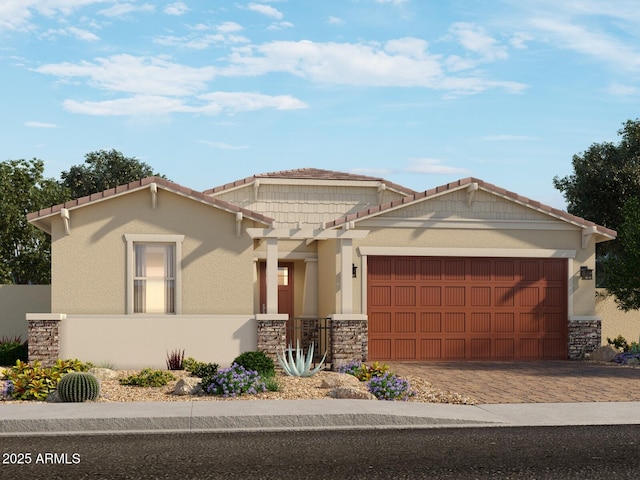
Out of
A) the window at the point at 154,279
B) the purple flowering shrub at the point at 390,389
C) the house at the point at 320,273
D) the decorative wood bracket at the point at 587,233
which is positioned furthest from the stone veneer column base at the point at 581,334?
the window at the point at 154,279

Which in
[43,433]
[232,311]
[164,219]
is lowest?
[43,433]

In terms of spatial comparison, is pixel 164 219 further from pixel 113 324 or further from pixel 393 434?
pixel 393 434

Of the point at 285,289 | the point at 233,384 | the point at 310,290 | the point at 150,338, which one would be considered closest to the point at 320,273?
the point at 310,290

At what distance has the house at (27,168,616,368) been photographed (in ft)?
66.1

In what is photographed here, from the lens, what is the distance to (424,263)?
22453mm

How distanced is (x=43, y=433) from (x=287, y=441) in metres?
3.51

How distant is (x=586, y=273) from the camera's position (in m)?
23.0

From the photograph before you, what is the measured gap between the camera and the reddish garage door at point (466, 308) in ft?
73.1

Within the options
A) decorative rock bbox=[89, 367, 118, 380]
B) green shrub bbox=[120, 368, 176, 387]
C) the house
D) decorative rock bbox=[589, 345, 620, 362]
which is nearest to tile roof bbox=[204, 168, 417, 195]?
the house

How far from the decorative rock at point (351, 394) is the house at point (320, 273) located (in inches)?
211

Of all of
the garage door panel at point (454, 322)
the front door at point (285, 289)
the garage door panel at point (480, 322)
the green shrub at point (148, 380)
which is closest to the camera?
the green shrub at point (148, 380)

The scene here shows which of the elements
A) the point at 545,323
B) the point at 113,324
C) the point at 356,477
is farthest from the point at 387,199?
the point at 356,477

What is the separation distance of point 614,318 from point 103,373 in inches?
633

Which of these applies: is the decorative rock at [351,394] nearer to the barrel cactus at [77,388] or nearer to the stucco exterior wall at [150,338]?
the barrel cactus at [77,388]
